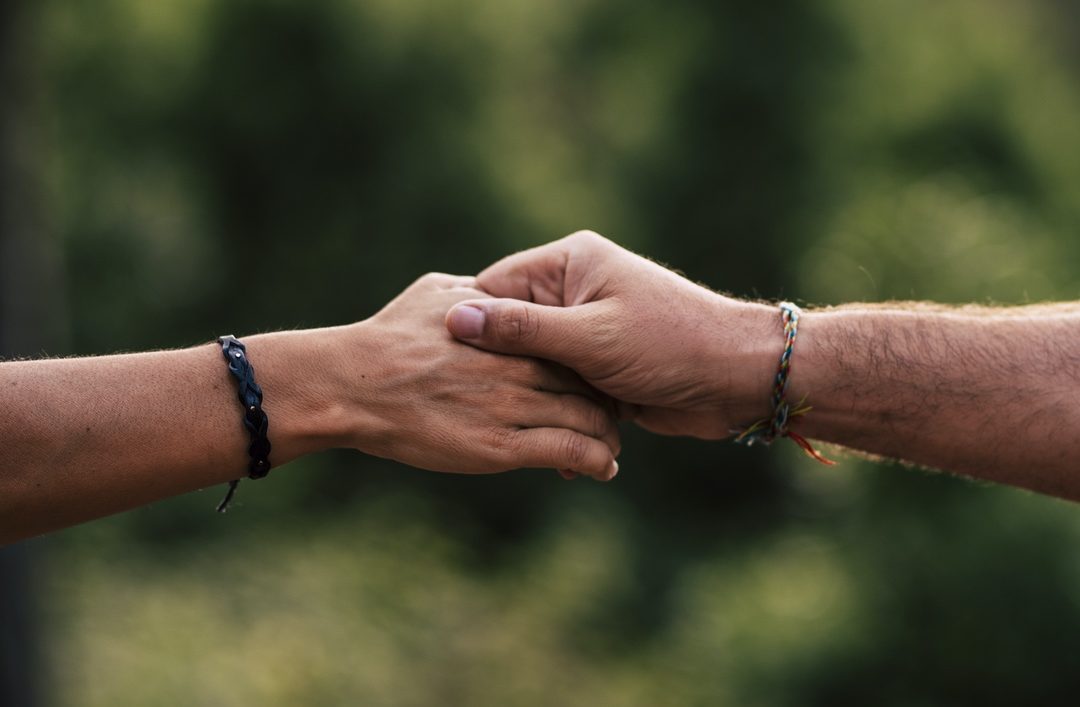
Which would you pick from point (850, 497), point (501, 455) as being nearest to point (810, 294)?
point (850, 497)

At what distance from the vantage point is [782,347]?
3582mm

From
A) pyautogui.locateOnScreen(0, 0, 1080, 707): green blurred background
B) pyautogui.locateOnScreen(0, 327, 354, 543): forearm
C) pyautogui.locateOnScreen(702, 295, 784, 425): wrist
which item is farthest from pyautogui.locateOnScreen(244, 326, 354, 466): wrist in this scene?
pyautogui.locateOnScreen(0, 0, 1080, 707): green blurred background

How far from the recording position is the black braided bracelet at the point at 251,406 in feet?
10.6

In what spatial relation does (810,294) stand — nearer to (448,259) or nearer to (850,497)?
(850,497)

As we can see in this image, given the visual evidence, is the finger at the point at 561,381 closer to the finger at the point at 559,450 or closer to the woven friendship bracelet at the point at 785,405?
the finger at the point at 559,450

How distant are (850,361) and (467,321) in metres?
1.23

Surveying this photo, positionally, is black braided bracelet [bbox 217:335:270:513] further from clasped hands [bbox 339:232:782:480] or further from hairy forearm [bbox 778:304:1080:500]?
hairy forearm [bbox 778:304:1080:500]

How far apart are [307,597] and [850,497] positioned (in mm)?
4004

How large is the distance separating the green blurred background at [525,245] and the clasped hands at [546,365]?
3.30 meters

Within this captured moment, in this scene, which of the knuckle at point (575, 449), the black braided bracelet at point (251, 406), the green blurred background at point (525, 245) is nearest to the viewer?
the black braided bracelet at point (251, 406)

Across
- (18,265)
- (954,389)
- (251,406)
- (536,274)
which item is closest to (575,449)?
(536,274)

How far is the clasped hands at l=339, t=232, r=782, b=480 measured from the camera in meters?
3.55

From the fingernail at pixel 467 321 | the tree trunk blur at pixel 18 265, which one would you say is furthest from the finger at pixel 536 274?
the tree trunk blur at pixel 18 265

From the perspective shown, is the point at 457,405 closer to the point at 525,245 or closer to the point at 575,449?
the point at 575,449
